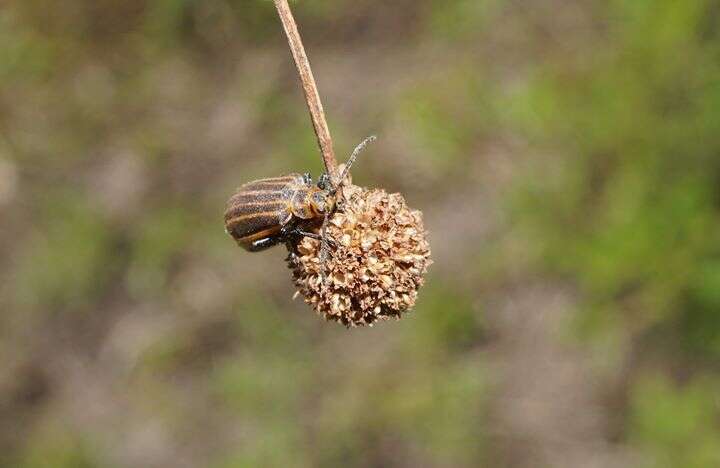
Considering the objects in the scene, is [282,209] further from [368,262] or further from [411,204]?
[411,204]

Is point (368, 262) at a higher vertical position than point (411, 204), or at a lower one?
Answer: lower

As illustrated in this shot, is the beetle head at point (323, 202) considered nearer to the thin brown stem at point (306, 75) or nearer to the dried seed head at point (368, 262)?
the dried seed head at point (368, 262)

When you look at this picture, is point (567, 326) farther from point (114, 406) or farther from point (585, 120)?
point (114, 406)

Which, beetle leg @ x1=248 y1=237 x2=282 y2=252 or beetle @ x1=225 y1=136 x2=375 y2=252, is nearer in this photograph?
beetle @ x1=225 y1=136 x2=375 y2=252

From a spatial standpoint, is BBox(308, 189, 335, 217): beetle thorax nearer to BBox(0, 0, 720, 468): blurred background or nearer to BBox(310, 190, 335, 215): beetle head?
BBox(310, 190, 335, 215): beetle head

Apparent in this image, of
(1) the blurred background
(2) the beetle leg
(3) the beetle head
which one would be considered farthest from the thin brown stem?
(1) the blurred background

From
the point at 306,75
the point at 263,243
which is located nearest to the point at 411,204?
the point at 263,243
